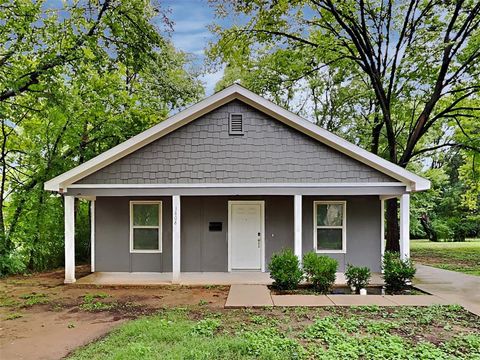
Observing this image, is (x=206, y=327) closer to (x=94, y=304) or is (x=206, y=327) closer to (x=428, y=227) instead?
(x=94, y=304)

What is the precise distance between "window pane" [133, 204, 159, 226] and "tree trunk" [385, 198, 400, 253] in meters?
9.86

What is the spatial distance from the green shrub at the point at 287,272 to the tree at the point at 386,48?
828 cm

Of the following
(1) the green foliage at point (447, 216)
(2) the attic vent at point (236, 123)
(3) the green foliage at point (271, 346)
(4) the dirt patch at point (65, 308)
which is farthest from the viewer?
(1) the green foliage at point (447, 216)

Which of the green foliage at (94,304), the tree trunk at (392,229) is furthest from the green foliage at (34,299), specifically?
the tree trunk at (392,229)

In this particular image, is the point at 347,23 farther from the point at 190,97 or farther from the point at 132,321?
the point at 132,321

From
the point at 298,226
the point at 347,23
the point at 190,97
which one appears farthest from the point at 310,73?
the point at 298,226

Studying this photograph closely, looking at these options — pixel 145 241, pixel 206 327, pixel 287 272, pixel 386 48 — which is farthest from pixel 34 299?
pixel 386 48

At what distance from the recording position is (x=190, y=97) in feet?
61.6

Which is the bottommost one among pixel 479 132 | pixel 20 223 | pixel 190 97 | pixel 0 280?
pixel 0 280

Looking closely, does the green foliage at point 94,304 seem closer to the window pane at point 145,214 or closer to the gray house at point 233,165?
the gray house at point 233,165

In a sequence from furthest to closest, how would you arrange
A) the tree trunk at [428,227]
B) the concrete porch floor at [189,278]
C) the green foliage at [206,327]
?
the tree trunk at [428,227]
the concrete porch floor at [189,278]
the green foliage at [206,327]

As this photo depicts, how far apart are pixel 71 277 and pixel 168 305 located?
12.6 ft

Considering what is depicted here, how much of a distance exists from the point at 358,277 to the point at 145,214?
6.40 metres

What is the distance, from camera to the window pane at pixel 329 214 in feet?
37.9
